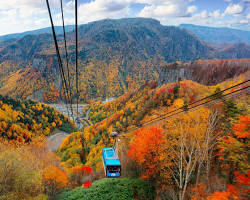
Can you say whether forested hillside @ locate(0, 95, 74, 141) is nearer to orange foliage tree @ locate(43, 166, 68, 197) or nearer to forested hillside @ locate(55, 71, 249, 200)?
orange foliage tree @ locate(43, 166, 68, 197)

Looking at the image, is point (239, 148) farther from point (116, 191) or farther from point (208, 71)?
point (208, 71)

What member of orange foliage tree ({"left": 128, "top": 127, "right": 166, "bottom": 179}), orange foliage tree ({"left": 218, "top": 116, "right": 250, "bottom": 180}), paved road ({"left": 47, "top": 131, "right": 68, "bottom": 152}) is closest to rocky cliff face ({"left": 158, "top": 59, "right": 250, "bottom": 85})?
paved road ({"left": 47, "top": 131, "right": 68, "bottom": 152})

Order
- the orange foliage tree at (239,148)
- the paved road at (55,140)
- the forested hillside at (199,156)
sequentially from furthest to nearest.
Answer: the paved road at (55,140) < the forested hillside at (199,156) < the orange foliage tree at (239,148)

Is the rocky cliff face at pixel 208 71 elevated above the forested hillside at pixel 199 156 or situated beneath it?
situated beneath

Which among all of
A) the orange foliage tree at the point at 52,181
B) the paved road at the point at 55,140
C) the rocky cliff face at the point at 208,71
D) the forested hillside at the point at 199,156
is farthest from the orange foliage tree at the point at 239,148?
the rocky cliff face at the point at 208,71

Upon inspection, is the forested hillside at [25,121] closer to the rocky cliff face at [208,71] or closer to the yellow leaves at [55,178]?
the yellow leaves at [55,178]

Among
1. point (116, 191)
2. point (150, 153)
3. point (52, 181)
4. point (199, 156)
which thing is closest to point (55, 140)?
point (52, 181)

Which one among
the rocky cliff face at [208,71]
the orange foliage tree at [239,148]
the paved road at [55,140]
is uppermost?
the orange foliage tree at [239,148]

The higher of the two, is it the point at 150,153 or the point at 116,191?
the point at 150,153

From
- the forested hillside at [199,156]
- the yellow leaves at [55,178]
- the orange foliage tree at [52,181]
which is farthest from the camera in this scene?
the yellow leaves at [55,178]
